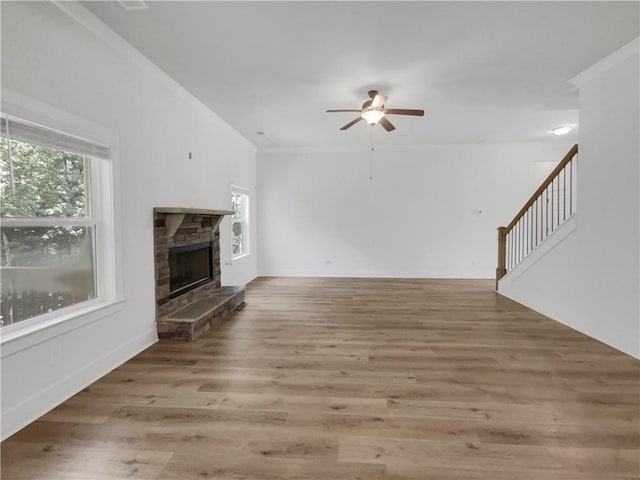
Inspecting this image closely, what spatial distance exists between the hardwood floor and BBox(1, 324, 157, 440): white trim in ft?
0.19

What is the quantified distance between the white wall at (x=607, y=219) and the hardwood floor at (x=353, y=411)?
0.33 meters

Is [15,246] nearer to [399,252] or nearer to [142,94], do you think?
[142,94]

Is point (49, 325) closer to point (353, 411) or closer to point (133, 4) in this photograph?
point (353, 411)

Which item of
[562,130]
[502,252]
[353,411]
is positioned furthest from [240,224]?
[562,130]

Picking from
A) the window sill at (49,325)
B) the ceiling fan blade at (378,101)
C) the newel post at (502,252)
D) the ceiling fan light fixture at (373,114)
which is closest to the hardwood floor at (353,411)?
the window sill at (49,325)

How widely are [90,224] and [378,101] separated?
10.3 feet

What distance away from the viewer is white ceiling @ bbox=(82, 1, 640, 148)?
8.29 feet

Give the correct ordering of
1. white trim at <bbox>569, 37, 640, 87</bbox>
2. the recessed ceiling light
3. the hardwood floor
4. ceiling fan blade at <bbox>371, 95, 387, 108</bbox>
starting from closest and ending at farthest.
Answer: the hardwood floor, white trim at <bbox>569, 37, 640, 87</bbox>, ceiling fan blade at <bbox>371, 95, 387, 108</bbox>, the recessed ceiling light

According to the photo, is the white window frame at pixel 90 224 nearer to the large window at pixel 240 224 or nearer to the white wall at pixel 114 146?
→ the white wall at pixel 114 146

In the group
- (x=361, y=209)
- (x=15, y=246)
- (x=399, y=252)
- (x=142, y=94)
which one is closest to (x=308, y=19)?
(x=142, y=94)

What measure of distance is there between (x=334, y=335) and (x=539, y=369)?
191 centimetres

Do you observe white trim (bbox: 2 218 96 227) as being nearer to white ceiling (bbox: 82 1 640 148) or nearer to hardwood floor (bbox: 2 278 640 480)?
hardwood floor (bbox: 2 278 640 480)

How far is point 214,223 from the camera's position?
4867 millimetres

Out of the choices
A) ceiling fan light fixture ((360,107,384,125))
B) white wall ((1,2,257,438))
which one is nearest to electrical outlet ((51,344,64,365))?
white wall ((1,2,257,438))
